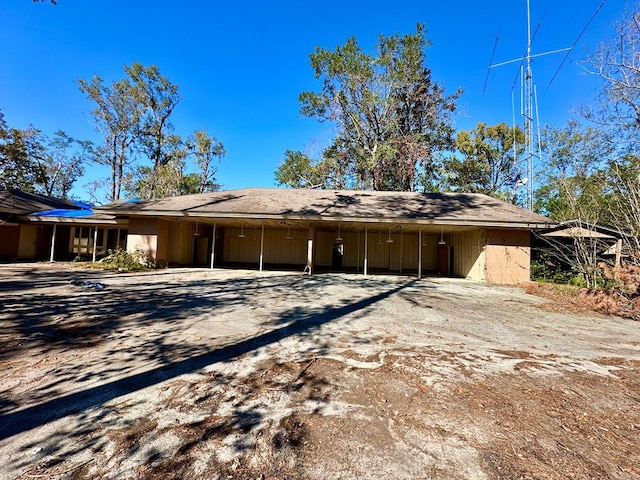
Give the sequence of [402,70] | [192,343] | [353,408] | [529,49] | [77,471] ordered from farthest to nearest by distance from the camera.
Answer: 1. [402,70]
2. [529,49]
3. [192,343]
4. [353,408]
5. [77,471]

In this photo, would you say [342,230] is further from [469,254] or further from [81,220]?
[81,220]

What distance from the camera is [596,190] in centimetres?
1073

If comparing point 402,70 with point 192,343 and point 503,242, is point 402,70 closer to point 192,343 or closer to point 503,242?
point 503,242

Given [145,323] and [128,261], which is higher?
[128,261]

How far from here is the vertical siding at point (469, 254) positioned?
12.6 meters

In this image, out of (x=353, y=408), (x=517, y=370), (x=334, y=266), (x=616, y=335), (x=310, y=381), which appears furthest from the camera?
(x=334, y=266)

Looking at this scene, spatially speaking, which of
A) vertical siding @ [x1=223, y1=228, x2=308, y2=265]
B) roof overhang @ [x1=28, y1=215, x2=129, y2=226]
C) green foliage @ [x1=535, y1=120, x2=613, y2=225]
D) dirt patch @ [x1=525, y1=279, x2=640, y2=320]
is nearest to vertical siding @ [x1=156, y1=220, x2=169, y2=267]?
roof overhang @ [x1=28, y1=215, x2=129, y2=226]

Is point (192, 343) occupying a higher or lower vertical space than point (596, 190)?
lower

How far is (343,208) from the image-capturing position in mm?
13266

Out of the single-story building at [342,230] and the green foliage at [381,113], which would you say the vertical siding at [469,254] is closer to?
the single-story building at [342,230]

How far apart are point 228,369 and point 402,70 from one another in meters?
23.6

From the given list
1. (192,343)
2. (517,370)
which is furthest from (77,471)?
(517,370)

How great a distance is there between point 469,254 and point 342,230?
6790 mm

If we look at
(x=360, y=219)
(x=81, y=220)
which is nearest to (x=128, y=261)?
(x=81, y=220)
